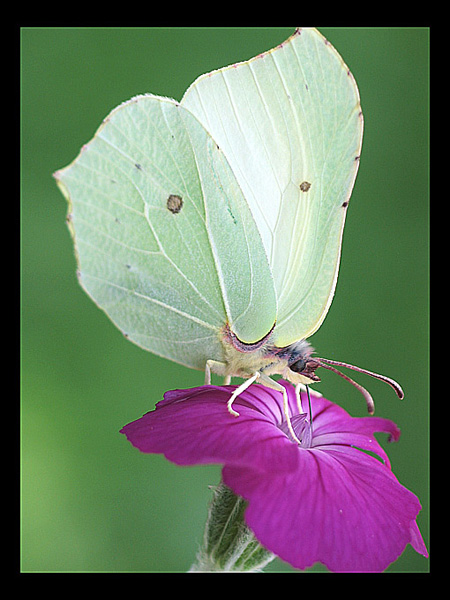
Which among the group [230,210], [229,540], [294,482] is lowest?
[229,540]

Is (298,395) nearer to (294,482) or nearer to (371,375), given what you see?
(371,375)

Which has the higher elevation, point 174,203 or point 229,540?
point 174,203

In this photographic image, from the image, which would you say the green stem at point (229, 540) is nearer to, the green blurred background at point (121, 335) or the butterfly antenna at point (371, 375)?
the butterfly antenna at point (371, 375)

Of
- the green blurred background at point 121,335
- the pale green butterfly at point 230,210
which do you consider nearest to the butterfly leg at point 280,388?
the pale green butterfly at point 230,210

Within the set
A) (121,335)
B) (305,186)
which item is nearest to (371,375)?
(305,186)

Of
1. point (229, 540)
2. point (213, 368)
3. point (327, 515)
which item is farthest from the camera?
point (213, 368)

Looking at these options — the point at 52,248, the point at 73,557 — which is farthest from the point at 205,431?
the point at 52,248

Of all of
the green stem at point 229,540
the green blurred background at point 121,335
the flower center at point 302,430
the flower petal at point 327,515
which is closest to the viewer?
the flower petal at point 327,515
